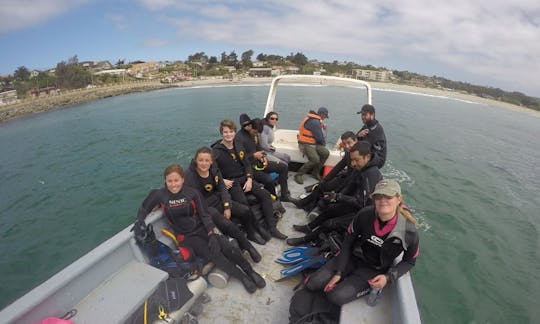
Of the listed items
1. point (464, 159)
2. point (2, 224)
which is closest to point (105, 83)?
point (2, 224)

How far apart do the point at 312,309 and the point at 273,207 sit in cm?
190

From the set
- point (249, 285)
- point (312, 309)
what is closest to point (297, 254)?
point (249, 285)

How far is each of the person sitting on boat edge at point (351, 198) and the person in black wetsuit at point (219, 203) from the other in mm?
639

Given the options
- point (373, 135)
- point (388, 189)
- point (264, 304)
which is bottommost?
point (264, 304)

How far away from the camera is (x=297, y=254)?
11.1ft

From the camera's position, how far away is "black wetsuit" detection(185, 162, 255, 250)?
128 inches

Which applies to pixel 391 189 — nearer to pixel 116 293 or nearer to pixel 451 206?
pixel 116 293

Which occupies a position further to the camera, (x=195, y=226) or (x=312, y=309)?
(x=195, y=226)

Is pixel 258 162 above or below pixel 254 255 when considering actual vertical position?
above

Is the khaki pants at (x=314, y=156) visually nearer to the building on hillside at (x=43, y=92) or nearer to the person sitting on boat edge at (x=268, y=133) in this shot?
the person sitting on boat edge at (x=268, y=133)

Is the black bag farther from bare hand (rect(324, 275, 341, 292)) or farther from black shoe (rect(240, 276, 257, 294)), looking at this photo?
black shoe (rect(240, 276, 257, 294))

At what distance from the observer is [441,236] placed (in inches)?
244

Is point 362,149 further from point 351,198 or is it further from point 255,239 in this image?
point 255,239

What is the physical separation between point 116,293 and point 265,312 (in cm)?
142
